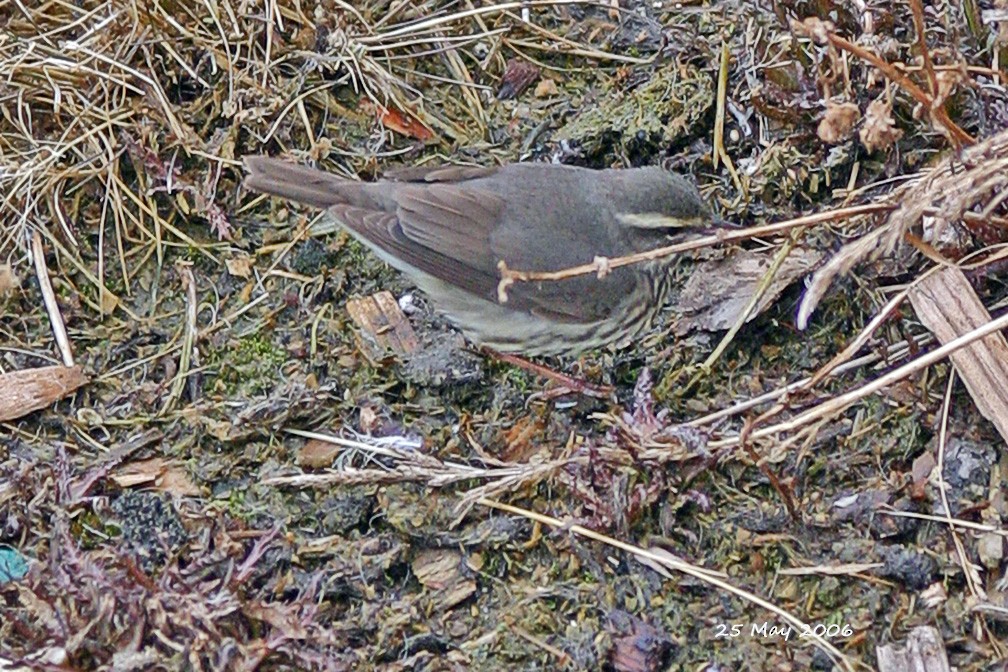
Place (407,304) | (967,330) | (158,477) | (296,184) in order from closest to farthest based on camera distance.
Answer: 1. (967,330)
2. (158,477)
3. (296,184)
4. (407,304)

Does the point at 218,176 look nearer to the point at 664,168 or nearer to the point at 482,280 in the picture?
the point at 482,280

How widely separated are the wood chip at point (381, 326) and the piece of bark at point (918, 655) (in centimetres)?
236

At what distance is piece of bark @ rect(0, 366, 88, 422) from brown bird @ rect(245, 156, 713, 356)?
3.61 ft

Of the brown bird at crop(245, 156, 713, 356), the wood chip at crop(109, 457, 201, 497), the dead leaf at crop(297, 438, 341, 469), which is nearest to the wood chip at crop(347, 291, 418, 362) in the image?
the brown bird at crop(245, 156, 713, 356)

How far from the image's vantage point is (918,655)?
14.5 feet

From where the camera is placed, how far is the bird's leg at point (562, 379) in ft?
18.6

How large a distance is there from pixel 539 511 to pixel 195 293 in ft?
6.50

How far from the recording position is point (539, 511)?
5.14m

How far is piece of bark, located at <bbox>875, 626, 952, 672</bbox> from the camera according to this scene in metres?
4.40

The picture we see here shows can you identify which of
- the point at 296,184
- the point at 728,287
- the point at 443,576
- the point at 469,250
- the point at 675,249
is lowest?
the point at 443,576

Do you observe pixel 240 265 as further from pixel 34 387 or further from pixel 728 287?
pixel 728 287

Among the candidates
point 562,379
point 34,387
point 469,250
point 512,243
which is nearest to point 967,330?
point 562,379

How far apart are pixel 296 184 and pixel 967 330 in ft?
8.97

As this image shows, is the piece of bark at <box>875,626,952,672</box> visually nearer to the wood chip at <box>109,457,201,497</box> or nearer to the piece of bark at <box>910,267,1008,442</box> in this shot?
the piece of bark at <box>910,267,1008,442</box>
